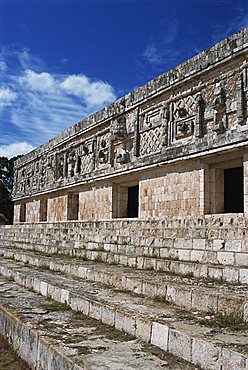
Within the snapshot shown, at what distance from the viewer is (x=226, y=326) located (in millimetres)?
2789

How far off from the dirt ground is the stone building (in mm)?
5487

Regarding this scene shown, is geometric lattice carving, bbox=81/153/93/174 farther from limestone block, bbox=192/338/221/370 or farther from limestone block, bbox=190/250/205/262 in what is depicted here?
limestone block, bbox=192/338/221/370

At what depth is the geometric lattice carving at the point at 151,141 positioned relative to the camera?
1016cm

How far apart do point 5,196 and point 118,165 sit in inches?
962

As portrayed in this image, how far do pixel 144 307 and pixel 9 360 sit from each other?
4.19 feet

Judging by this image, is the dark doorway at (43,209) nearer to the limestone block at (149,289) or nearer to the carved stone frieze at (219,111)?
the carved stone frieze at (219,111)

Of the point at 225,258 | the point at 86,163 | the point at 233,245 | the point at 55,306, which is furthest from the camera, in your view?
the point at 86,163

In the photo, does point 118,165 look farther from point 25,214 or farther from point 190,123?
point 25,214

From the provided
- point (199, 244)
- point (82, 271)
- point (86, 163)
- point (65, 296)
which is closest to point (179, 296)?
point (65, 296)

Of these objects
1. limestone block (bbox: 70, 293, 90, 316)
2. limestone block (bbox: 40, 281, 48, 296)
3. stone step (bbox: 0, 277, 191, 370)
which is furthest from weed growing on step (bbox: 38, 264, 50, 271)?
limestone block (bbox: 70, 293, 90, 316)

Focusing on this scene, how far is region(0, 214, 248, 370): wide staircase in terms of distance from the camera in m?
2.51

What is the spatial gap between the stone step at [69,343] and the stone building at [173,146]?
5.06 m

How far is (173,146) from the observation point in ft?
31.2

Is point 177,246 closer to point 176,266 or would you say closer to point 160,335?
point 176,266
